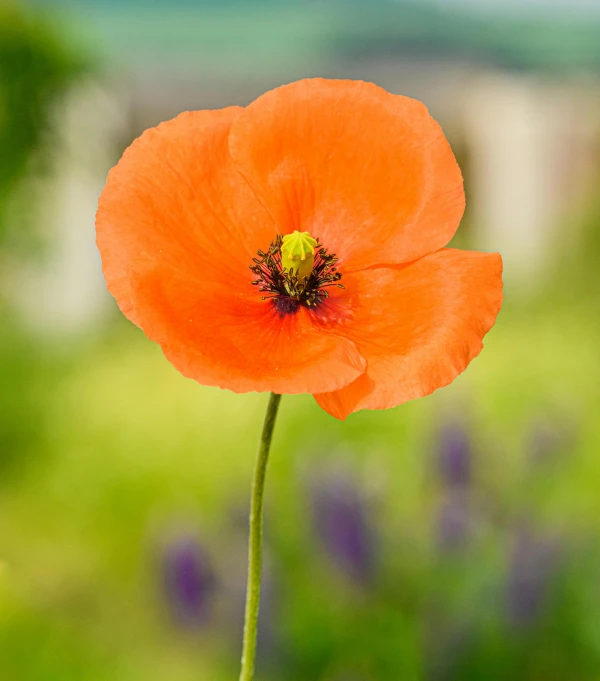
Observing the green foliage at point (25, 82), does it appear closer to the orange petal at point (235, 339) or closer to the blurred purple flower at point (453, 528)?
the blurred purple flower at point (453, 528)

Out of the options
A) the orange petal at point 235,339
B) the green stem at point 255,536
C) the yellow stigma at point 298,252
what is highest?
the yellow stigma at point 298,252

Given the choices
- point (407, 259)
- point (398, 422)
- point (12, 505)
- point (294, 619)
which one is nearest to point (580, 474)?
point (398, 422)

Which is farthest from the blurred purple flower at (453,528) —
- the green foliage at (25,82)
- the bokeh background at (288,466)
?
the green foliage at (25,82)

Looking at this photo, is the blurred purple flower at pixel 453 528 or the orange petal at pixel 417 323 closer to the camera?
the orange petal at pixel 417 323

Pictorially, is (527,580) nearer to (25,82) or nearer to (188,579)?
(188,579)

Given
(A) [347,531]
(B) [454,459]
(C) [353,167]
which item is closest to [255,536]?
(C) [353,167]
